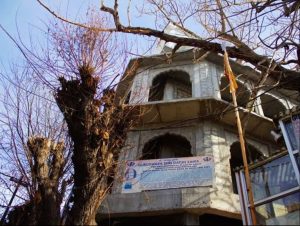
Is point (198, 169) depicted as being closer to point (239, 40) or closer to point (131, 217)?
point (131, 217)

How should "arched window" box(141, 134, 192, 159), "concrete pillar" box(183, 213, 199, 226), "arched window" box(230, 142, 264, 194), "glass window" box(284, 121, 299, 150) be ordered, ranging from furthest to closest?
1. "arched window" box(141, 134, 192, 159)
2. "arched window" box(230, 142, 264, 194)
3. "concrete pillar" box(183, 213, 199, 226)
4. "glass window" box(284, 121, 299, 150)

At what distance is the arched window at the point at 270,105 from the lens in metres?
13.1

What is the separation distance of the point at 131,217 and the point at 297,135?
449 centimetres

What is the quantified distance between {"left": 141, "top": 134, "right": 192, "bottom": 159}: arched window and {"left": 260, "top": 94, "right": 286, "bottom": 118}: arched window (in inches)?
144

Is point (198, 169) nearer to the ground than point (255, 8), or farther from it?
nearer to the ground

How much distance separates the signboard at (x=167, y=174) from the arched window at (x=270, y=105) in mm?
4920

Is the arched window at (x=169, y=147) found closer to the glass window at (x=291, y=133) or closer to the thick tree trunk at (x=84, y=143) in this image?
the thick tree trunk at (x=84, y=143)

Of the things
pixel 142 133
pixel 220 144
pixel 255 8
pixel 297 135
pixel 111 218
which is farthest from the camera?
pixel 142 133

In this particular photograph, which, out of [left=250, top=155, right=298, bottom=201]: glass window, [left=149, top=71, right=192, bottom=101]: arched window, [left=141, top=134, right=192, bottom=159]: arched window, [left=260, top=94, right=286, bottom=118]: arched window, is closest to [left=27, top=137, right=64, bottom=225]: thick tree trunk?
[left=250, top=155, right=298, bottom=201]: glass window

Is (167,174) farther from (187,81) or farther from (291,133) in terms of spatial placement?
(187,81)

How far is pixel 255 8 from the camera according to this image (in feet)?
21.2

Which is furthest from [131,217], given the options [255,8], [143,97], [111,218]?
[255,8]

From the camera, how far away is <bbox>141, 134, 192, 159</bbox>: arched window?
1119 centimetres

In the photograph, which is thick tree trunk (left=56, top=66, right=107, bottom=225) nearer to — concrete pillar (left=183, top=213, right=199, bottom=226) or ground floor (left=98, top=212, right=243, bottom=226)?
ground floor (left=98, top=212, right=243, bottom=226)
